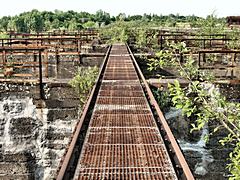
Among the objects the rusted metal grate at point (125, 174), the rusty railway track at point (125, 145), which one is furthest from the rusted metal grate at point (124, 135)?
the rusted metal grate at point (125, 174)

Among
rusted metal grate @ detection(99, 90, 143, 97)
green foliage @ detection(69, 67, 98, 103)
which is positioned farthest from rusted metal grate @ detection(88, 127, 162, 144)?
green foliage @ detection(69, 67, 98, 103)

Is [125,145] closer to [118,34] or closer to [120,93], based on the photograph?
[120,93]

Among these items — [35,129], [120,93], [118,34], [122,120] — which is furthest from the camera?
[118,34]

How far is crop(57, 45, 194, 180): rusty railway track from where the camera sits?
4.12 metres

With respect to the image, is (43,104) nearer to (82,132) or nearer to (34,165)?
(34,165)

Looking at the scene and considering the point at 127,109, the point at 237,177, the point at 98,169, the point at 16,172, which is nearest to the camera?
the point at 237,177

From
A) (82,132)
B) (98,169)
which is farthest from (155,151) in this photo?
(82,132)

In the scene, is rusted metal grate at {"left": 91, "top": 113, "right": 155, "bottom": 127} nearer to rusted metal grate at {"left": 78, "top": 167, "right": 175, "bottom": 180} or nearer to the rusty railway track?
the rusty railway track

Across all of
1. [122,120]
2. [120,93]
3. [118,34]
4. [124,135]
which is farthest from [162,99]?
[118,34]

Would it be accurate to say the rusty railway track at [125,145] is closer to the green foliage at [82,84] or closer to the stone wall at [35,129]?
the green foliage at [82,84]

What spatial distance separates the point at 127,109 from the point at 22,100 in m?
3.51

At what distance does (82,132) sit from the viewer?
535 cm

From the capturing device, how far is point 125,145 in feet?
16.2

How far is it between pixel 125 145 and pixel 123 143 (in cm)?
8
